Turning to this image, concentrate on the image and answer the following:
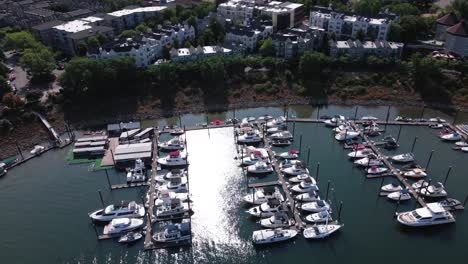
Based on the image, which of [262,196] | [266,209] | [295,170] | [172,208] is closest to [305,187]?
[295,170]

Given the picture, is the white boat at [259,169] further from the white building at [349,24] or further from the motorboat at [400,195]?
the white building at [349,24]

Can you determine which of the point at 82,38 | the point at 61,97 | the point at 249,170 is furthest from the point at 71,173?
the point at 82,38

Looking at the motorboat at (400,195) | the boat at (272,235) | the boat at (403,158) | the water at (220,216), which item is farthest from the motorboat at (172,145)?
the boat at (403,158)

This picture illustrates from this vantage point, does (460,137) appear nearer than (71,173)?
No

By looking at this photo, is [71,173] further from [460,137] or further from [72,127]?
[460,137]

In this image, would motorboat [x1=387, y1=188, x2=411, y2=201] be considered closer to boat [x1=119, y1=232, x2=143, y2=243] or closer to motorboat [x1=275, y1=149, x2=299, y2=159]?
motorboat [x1=275, y1=149, x2=299, y2=159]
